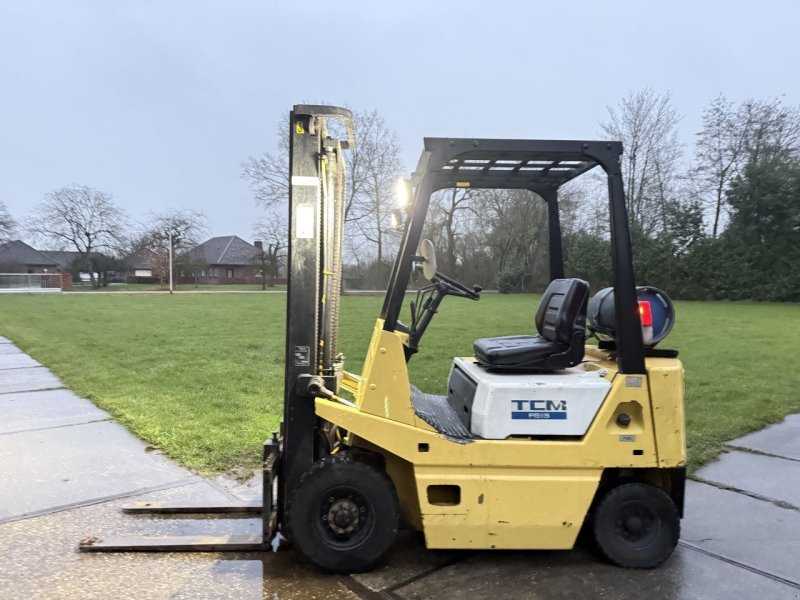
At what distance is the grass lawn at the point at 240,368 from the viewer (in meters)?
6.18

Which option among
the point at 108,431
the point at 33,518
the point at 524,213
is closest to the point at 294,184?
the point at 33,518

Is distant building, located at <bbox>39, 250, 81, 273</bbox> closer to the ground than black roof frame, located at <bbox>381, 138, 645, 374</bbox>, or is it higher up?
higher up

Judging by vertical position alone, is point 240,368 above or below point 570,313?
below

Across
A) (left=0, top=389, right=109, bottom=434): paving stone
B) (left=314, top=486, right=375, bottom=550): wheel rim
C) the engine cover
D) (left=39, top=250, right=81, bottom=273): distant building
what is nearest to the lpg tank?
the engine cover

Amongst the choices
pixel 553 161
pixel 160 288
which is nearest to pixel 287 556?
A: pixel 553 161

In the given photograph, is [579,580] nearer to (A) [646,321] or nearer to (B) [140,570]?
(A) [646,321]

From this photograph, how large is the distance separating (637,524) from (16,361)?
11.3 m

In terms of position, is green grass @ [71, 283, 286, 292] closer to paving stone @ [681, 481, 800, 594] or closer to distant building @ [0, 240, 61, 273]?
distant building @ [0, 240, 61, 273]

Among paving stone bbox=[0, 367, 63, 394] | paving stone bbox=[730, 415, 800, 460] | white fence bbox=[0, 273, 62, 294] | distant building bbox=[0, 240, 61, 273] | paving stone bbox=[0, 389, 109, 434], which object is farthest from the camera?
distant building bbox=[0, 240, 61, 273]

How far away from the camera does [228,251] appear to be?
81.2 m

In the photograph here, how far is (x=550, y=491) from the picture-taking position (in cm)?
320

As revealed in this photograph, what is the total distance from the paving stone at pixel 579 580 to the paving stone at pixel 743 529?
0.23 metres

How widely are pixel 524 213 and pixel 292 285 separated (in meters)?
8.79

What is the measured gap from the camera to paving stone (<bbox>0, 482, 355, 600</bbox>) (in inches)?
121
